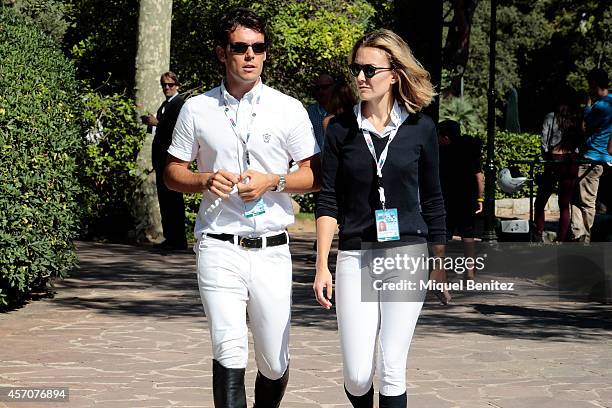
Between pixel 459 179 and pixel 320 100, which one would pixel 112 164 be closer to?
pixel 320 100

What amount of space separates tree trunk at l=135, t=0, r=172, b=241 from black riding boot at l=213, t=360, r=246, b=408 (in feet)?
40.9

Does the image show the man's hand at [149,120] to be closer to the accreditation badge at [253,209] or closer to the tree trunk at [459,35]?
the accreditation badge at [253,209]

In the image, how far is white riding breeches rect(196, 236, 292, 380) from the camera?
18.0 ft

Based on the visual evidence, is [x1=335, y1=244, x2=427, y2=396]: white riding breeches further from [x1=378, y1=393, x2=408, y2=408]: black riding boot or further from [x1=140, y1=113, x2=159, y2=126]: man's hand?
[x1=140, y1=113, x2=159, y2=126]: man's hand

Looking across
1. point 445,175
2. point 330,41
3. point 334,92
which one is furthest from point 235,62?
point 330,41

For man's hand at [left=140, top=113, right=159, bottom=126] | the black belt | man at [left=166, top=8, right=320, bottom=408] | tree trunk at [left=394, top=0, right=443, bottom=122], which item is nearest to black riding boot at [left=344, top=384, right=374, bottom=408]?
man at [left=166, top=8, right=320, bottom=408]

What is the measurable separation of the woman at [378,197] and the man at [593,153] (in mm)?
9003

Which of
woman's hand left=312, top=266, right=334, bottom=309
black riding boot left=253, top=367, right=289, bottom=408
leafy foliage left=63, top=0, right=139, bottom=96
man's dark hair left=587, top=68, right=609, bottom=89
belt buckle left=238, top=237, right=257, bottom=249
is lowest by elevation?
black riding boot left=253, top=367, right=289, bottom=408

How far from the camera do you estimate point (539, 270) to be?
578 inches

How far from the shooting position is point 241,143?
5570 millimetres

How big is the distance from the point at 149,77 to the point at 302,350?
9924 mm

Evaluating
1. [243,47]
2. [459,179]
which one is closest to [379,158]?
[243,47]

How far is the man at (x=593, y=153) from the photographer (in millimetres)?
14258

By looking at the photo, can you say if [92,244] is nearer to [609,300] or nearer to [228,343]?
[609,300]
